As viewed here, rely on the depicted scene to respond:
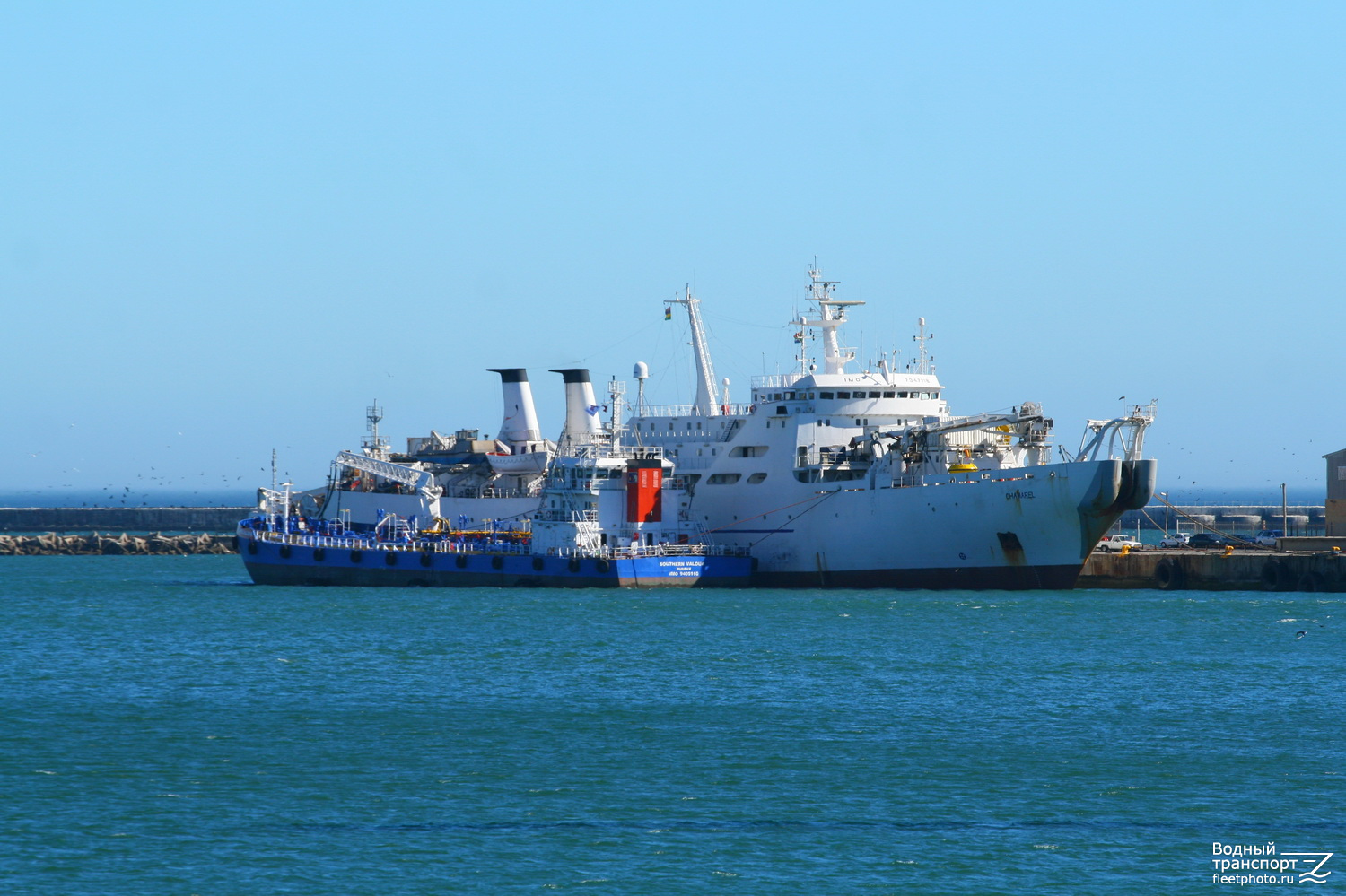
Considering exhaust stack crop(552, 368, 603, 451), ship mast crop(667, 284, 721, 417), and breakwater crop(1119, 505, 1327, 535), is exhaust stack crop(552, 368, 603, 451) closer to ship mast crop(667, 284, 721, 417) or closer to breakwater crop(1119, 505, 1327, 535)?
ship mast crop(667, 284, 721, 417)

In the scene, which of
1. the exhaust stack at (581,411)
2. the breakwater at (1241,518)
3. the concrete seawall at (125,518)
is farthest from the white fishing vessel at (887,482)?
the concrete seawall at (125,518)

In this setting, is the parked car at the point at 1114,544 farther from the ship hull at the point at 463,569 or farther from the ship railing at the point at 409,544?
the ship railing at the point at 409,544

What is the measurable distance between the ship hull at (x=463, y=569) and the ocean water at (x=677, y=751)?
191 inches

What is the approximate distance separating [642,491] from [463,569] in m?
7.20

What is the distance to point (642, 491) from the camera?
55.0 meters

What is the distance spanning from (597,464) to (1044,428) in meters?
14.4

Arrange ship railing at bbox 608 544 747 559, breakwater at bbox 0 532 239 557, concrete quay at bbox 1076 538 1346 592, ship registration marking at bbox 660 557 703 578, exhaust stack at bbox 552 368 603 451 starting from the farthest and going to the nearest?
1. breakwater at bbox 0 532 239 557
2. exhaust stack at bbox 552 368 603 451
3. ship railing at bbox 608 544 747 559
4. ship registration marking at bbox 660 557 703 578
5. concrete quay at bbox 1076 538 1346 592

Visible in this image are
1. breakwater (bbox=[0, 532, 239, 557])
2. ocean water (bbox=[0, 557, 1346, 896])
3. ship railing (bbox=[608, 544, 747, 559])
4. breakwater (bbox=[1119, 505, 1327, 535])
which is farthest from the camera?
breakwater (bbox=[0, 532, 239, 557])

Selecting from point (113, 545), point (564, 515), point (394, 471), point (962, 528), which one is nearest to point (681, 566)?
point (564, 515)

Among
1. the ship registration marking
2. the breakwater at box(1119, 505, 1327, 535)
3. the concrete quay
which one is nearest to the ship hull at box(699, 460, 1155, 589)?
the ship registration marking

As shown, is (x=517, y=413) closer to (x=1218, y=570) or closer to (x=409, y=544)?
(x=409, y=544)

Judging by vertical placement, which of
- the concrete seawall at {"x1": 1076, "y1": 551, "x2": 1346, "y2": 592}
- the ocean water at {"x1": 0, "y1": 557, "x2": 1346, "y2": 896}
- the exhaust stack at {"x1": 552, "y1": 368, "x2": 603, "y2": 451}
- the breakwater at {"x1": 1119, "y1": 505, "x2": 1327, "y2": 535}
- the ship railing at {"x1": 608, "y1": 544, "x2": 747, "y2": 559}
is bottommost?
the ocean water at {"x1": 0, "y1": 557, "x2": 1346, "y2": 896}

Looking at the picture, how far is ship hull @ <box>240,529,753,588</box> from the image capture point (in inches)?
2117

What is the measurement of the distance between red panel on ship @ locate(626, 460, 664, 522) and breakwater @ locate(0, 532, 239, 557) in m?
47.0
